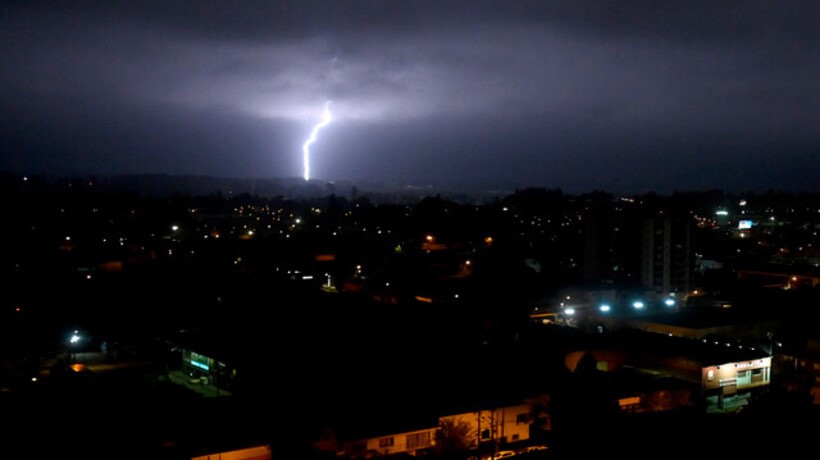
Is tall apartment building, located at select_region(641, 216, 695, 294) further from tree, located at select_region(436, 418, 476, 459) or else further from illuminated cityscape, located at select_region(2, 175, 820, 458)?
tree, located at select_region(436, 418, 476, 459)

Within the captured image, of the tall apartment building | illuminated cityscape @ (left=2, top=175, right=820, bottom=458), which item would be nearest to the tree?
illuminated cityscape @ (left=2, top=175, right=820, bottom=458)

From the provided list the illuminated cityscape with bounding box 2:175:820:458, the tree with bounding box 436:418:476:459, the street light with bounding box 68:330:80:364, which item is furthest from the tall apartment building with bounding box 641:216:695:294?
the street light with bounding box 68:330:80:364

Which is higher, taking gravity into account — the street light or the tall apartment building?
the tall apartment building

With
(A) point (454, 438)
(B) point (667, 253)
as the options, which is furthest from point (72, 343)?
(B) point (667, 253)

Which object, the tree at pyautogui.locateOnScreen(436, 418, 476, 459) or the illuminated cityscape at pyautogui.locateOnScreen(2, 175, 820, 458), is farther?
the tree at pyautogui.locateOnScreen(436, 418, 476, 459)

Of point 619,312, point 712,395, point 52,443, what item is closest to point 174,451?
point 52,443

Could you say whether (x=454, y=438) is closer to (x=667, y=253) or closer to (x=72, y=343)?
(x=72, y=343)

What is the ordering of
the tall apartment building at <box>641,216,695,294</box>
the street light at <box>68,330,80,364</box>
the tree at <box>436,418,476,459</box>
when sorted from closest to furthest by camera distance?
the tree at <box>436,418,476,459</box>
the street light at <box>68,330,80,364</box>
the tall apartment building at <box>641,216,695,294</box>

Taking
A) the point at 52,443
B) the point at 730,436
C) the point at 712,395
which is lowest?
the point at 712,395

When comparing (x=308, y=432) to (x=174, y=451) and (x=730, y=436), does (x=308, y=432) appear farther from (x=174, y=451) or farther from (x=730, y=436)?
(x=730, y=436)

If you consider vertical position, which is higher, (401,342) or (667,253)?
(667,253)

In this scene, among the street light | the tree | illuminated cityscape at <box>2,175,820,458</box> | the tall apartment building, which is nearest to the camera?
illuminated cityscape at <box>2,175,820,458</box>
